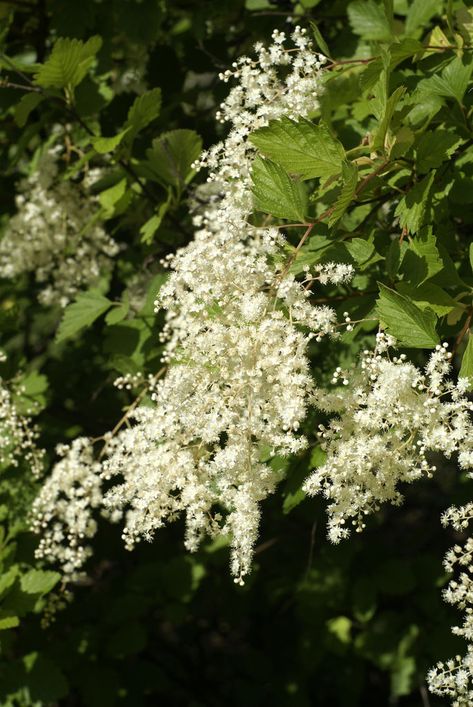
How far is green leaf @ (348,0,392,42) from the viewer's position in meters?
2.30

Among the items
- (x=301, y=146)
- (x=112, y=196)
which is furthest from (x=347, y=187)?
(x=112, y=196)

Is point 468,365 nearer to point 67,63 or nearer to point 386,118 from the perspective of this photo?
point 386,118

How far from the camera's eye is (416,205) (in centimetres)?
171

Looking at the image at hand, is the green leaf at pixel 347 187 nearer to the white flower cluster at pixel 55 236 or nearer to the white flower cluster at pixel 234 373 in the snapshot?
the white flower cluster at pixel 234 373

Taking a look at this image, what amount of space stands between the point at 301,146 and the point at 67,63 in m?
1.03

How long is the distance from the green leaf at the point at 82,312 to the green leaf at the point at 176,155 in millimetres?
470

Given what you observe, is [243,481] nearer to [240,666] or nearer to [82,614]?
[82,614]

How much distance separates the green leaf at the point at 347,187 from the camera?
154 centimetres

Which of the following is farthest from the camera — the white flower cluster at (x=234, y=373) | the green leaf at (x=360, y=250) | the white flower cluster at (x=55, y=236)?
the white flower cluster at (x=55, y=236)

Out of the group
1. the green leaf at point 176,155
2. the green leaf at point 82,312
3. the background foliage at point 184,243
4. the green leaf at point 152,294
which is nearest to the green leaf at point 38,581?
the background foliage at point 184,243

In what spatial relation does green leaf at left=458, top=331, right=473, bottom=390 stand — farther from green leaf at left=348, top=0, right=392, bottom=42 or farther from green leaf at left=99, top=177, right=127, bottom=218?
green leaf at left=99, top=177, right=127, bottom=218

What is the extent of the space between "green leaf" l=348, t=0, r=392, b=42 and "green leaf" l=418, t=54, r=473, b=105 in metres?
0.46

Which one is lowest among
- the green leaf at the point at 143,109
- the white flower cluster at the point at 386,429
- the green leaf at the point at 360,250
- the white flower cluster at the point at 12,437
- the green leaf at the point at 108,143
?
the white flower cluster at the point at 12,437

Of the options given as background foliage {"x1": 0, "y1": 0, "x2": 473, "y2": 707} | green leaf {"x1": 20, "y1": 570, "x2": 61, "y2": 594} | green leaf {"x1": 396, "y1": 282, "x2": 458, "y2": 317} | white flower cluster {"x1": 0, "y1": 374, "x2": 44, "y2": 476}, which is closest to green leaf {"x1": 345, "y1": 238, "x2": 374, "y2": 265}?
background foliage {"x1": 0, "y1": 0, "x2": 473, "y2": 707}
